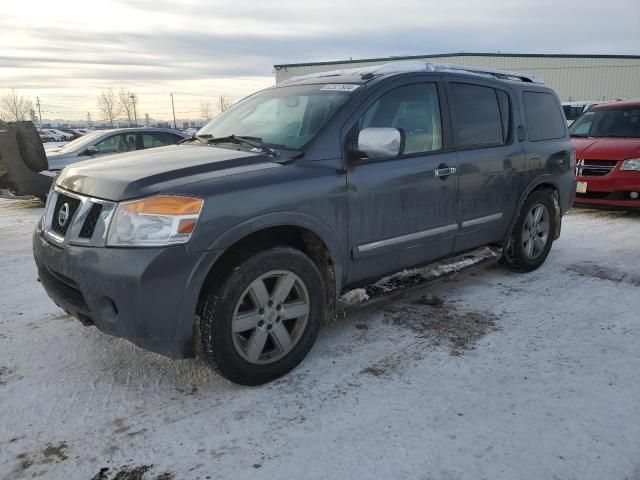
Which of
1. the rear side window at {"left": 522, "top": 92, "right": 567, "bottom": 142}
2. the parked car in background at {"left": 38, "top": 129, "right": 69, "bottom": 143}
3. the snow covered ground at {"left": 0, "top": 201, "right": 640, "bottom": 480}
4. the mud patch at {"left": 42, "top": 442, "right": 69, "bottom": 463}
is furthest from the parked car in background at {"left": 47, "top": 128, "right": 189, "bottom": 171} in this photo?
the parked car in background at {"left": 38, "top": 129, "right": 69, "bottom": 143}

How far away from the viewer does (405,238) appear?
3.75m

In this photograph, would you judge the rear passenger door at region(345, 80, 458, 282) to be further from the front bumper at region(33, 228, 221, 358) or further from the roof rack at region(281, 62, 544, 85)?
the front bumper at region(33, 228, 221, 358)

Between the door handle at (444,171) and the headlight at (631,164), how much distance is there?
4806mm

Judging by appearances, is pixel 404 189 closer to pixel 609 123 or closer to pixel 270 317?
pixel 270 317

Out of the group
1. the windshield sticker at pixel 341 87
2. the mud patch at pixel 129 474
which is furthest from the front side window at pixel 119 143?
the mud patch at pixel 129 474

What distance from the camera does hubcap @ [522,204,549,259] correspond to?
5.02 metres

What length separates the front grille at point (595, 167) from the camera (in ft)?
25.0

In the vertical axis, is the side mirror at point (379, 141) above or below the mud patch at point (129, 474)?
above

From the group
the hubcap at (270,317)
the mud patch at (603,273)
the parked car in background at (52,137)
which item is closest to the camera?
the hubcap at (270,317)

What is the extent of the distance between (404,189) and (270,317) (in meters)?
1.33

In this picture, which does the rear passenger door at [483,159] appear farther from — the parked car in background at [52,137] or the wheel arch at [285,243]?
the parked car in background at [52,137]

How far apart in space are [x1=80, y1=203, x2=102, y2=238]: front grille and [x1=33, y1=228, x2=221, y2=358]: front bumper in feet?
0.29

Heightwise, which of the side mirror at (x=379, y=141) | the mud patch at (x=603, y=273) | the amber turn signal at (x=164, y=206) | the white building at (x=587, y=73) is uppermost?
the white building at (x=587, y=73)

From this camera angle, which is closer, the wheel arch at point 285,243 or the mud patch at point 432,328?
the wheel arch at point 285,243
